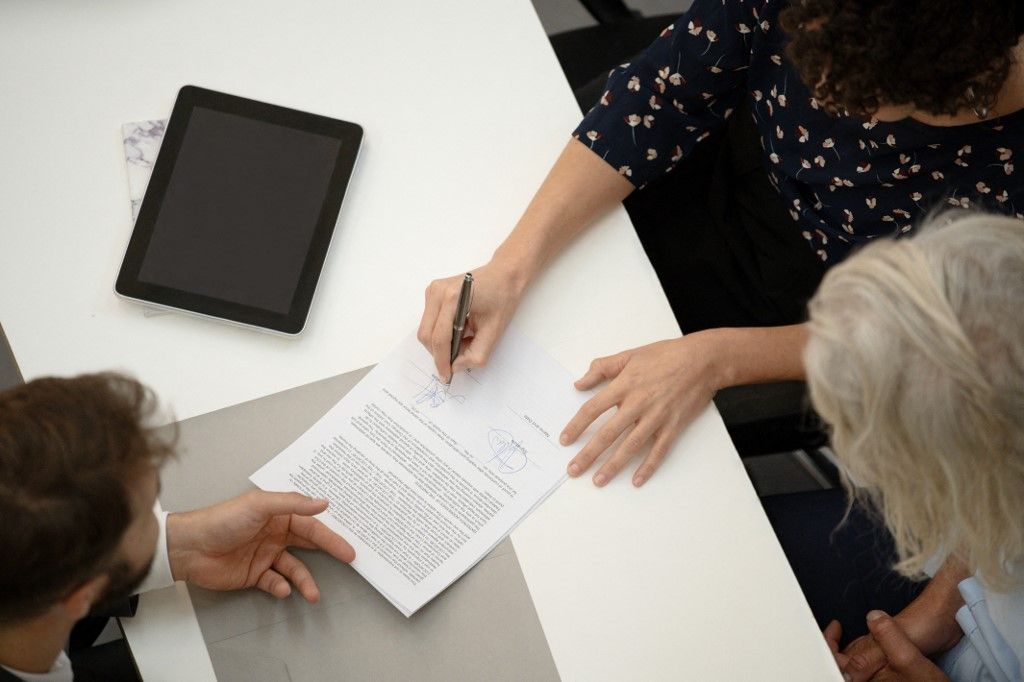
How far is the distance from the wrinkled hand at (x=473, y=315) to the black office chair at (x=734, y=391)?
327 millimetres

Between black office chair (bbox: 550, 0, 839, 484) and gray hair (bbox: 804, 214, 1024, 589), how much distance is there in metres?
0.32

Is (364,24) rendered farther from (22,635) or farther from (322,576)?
(22,635)

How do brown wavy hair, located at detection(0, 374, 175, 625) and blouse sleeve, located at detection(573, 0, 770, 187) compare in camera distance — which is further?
blouse sleeve, located at detection(573, 0, 770, 187)

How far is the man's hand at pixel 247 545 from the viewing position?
33.9 inches

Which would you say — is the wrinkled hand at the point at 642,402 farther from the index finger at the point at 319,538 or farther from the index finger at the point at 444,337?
the index finger at the point at 319,538

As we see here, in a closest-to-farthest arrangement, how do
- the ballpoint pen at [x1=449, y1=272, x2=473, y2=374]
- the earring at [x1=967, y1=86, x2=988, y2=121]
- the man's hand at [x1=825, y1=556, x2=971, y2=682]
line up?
the earring at [x1=967, y1=86, x2=988, y2=121] → the ballpoint pen at [x1=449, y1=272, x2=473, y2=374] → the man's hand at [x1=825, y1=556, x2=971, y2=682]

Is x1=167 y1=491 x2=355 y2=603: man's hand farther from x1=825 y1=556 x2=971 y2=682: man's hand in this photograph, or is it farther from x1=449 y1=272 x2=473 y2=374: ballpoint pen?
x1=825 y1=556 x2=971 y2=682: man's hand

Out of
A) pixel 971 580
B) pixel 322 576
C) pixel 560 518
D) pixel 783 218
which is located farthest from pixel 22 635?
pixel 783 218

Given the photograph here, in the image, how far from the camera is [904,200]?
1.04 meters

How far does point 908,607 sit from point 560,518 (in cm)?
52
